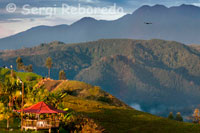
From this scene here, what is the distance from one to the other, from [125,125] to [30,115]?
33.0 m

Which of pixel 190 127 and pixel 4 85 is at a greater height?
pixel 4 85

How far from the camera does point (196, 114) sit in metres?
157

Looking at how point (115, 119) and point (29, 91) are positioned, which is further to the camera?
point (115, 119)

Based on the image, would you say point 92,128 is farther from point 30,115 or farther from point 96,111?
point 96,111

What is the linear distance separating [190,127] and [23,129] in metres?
46.6

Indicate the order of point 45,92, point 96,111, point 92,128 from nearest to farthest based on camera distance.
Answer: point 92,128 < point 45,92 < point 96,111

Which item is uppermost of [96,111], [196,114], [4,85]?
[4,85]

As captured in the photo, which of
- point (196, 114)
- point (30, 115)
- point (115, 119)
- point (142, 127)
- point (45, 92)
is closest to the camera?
point (30, 115)

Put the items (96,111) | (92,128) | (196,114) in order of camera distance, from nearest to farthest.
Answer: (92,128) → (96,111) → (196,114)

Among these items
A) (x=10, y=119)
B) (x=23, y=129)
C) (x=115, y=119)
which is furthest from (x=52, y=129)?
(x=115, y=119)

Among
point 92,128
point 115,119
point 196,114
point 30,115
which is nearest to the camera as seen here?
point 92,128

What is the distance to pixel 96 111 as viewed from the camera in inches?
4537

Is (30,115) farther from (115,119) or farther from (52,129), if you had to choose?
(115,119)

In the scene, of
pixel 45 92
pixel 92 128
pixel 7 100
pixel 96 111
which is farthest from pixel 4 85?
pixel 96 111
